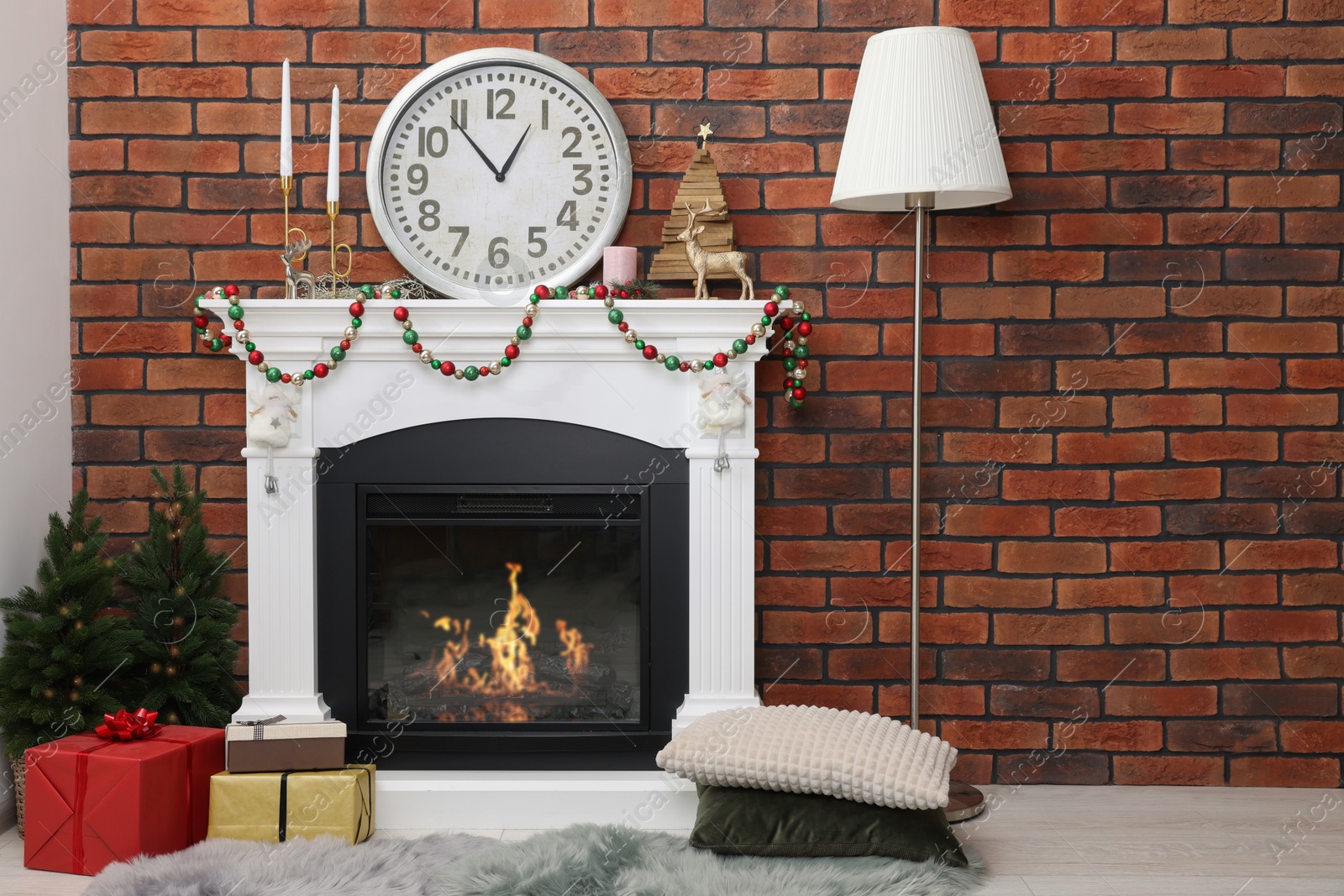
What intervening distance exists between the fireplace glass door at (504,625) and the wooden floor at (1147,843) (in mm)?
299

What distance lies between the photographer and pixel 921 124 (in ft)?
7.28

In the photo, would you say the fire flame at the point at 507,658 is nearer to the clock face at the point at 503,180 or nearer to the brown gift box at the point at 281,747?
the brown gift box at the point at 281,747

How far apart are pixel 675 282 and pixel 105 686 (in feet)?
5.13

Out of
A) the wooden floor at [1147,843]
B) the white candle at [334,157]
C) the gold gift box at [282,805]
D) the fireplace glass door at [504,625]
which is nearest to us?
the wooden floor at [1147,843]

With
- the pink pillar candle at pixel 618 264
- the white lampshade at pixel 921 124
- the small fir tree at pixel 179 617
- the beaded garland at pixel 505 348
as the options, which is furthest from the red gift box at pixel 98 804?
the white lampshade at pixel 921 124

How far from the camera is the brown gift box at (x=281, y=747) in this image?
2.14 meters

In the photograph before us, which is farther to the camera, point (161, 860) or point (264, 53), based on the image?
point (264, 53)

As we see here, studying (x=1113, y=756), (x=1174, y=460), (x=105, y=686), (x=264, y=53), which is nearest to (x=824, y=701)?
(x=1113, y=756)

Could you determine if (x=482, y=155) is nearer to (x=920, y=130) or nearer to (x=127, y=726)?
(x=920, y=130)

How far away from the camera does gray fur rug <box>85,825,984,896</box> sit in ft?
6.24

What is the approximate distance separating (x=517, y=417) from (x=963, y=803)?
131 centimetres

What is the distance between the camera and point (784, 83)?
2523mm

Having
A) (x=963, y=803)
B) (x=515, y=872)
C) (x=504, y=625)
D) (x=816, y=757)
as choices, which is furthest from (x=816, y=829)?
(x=504, y=625)

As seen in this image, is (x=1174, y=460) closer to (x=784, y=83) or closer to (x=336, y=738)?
(x=784, y=83)
